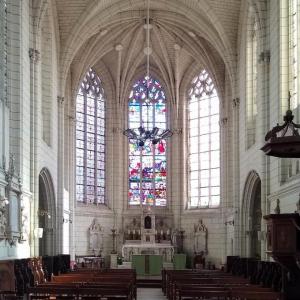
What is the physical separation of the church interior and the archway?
6cm

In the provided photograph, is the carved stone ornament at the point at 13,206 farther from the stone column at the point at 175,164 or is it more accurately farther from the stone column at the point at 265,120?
the stone column at the point at 175,164

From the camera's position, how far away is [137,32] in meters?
38.2

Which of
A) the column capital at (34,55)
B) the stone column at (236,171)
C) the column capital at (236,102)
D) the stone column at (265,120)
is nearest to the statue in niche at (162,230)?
the stone column at (236,171)

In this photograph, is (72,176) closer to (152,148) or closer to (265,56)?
(152,148)

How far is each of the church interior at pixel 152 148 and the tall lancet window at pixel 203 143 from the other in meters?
0.08

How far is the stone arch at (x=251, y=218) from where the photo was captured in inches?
1192

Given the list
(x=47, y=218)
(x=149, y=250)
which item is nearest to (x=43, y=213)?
(x=47, y=218)

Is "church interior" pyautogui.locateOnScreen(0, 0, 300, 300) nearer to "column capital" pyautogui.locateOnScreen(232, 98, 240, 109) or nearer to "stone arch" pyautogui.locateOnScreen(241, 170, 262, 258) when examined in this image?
"stone arch" pyautogui.locateOnScreen(241, 170, 262, 258)

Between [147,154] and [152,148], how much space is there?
0.47m

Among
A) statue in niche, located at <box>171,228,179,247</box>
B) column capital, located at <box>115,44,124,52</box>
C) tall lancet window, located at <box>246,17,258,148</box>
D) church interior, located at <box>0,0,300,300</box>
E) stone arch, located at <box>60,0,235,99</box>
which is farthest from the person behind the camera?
statue in niche, located at <box>171,228,179,247</box>

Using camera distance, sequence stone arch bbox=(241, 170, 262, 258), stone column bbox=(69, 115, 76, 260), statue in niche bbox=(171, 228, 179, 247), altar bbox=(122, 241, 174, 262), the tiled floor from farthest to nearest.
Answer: statue in niche bbox=(171, 228, 179, 247), altar bbox=(122, 241, 174, 262), stone column bbox=(69, 115, 76, 260), stone arch bbox=(241, 170, 262, 258), the tiled floor

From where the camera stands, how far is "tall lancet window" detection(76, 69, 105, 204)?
3931 cm

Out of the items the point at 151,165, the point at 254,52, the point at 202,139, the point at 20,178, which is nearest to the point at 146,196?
the point at 151,165

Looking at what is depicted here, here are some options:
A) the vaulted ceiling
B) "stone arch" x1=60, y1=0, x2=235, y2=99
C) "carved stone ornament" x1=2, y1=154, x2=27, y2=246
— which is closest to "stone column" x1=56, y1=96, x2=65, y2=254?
"stone arch" x1=60, y1=0, x2=235, y2=99
